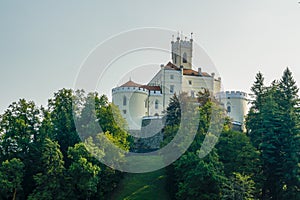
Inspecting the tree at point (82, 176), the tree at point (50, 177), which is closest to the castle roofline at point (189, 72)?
the tree at point (82, 176)

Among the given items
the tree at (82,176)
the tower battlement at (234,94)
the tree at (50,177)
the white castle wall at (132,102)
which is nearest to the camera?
the tree at (50,177)

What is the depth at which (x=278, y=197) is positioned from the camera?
28.6 meters

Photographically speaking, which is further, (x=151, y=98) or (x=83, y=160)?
(x=151, y=98)

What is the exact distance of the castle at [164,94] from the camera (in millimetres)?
49062

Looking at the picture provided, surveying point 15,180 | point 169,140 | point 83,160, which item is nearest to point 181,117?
point 169,140

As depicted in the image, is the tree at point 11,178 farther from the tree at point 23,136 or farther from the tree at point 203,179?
the tree at point 203,179

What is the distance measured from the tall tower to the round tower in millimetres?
12366

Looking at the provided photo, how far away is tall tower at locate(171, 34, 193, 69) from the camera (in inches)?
2384

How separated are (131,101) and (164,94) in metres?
4.70

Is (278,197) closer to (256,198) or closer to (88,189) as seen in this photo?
(256,198)

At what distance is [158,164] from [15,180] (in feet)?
40.8

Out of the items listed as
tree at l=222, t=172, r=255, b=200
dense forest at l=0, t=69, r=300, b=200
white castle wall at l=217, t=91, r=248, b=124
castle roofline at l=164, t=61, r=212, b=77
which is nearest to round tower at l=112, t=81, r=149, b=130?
castle roofline at l=164, t=61, r=212, b=77

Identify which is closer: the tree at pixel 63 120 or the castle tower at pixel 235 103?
the tree at pixel 63 120

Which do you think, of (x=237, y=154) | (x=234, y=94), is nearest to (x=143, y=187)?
(x=237, y=154)
